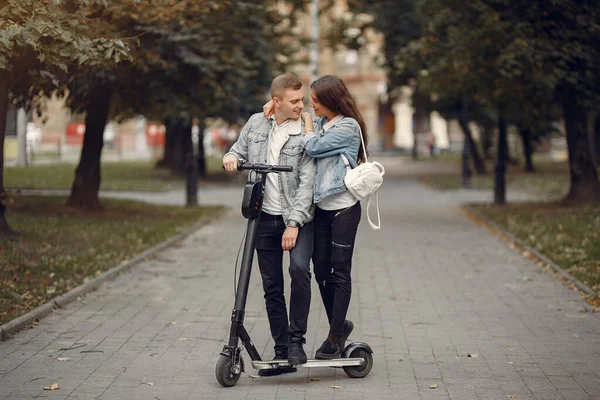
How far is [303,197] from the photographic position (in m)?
7.01

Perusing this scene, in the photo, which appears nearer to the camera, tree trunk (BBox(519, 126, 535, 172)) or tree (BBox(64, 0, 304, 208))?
tree (BBox(64, 0, 304, 208))

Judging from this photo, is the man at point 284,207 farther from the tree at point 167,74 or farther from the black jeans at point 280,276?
the tree at point 167,74

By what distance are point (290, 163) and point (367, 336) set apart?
242cm

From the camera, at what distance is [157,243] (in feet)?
51.8

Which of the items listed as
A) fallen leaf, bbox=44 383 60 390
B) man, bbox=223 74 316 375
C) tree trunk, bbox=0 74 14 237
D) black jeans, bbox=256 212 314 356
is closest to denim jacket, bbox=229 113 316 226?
man, bbox=223 74 316 375

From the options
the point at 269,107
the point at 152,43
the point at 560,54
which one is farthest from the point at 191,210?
the point at 269,107

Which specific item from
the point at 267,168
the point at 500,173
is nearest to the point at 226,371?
the point at 267,168

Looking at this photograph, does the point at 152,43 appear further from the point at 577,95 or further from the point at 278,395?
the point at 278,395

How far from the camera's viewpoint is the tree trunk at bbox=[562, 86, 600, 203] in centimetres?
2136

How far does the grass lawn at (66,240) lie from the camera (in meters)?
10.9

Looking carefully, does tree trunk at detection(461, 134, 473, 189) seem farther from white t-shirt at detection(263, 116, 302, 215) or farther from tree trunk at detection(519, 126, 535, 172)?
white t-shirt at detection(263, 116, 302, 215)

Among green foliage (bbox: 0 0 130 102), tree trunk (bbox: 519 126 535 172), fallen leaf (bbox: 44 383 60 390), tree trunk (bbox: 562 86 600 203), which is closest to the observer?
fallen leaf (bbox: 44 383 60 390)

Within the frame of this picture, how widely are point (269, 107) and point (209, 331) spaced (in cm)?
269

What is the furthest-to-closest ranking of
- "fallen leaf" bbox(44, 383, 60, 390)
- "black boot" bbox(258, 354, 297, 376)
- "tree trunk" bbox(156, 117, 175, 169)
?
"tree trunk" bbox(156, 117, 175, 169) → "black boot" bbox(258, 354, 297, 376) → "fallen leaf" bbox(44, 383, 60, 390)
